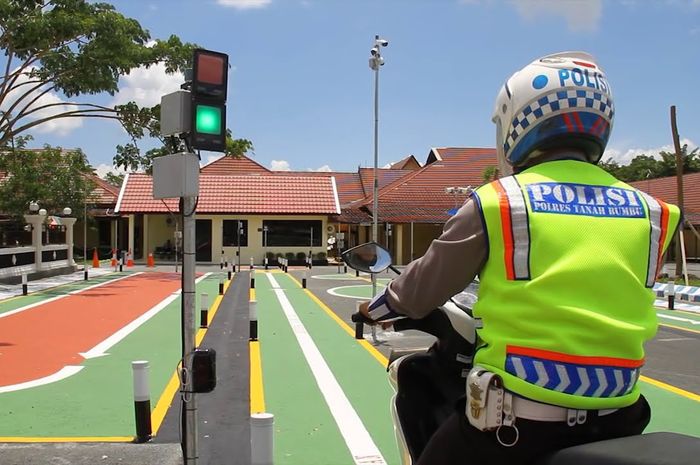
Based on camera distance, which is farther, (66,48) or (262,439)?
(66,48)

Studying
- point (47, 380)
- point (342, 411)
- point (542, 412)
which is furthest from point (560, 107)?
point (47, 380)

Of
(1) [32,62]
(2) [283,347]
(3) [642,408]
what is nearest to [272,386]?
(2) [283,347]

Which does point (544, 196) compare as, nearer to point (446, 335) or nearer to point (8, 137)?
point (446, 335)

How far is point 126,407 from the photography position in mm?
6660

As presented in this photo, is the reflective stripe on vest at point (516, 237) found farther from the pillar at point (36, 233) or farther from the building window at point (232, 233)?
A: the building window at point (232, 233)

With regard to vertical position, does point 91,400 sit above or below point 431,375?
below

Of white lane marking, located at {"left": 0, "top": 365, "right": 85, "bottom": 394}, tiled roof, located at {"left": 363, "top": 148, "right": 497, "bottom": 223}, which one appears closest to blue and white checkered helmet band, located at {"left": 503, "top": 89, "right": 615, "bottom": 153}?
white lane marking, located at {"left": 0, "top": 365, "right": 85, "bottom": 394}

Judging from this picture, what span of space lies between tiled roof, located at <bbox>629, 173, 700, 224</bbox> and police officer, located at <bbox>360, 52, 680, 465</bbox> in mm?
44069

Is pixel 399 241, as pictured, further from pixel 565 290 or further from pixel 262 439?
pixel 565 290

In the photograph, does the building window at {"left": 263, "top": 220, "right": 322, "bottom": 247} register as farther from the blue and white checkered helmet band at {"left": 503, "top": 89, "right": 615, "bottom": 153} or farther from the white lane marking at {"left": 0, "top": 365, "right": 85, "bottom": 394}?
the blue and white checkered helmet band at {"left": 503, "top": 89, "right": 615, "bottom": 153}

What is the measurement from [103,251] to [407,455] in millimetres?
46472

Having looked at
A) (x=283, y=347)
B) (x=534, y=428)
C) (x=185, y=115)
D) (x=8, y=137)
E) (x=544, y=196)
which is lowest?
(x=283, y=347)

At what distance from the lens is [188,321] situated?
456cm

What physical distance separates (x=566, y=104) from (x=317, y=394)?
5638 millimetres
